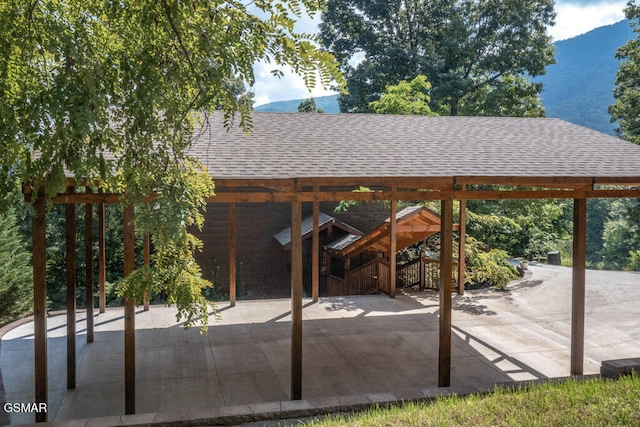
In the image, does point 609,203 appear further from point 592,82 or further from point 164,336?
point 592,82

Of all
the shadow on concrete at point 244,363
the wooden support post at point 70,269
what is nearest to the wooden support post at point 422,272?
the shadow on concrete at point 244,363

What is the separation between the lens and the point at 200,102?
355cm

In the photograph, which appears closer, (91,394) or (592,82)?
(91,394)

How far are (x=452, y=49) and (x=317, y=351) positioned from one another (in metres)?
18.9

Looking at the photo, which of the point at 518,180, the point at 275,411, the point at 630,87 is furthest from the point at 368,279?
the point at 630,87

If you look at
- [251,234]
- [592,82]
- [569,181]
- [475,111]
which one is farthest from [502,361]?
[592,82]

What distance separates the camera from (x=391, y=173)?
619 centimetres

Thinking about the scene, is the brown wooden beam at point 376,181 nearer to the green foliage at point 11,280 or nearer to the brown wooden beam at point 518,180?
the brown wooden beam at point 518,180

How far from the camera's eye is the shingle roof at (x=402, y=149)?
20.8 feet

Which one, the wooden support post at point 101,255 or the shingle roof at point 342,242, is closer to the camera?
the wooden support post at point 101,255

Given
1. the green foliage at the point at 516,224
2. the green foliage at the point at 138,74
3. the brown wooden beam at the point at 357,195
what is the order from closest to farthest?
the green foliage at the point at 138,74, the brown wooden beam at the point at 357,195, the green foliage at the point at 516,224

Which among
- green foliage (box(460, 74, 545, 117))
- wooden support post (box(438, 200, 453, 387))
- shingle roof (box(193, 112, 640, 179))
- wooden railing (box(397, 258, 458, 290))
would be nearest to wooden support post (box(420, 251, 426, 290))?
wooden railing (box(397, 258, 458, 290))

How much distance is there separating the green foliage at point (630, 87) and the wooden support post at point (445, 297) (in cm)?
1836

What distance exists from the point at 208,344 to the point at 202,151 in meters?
3.19
